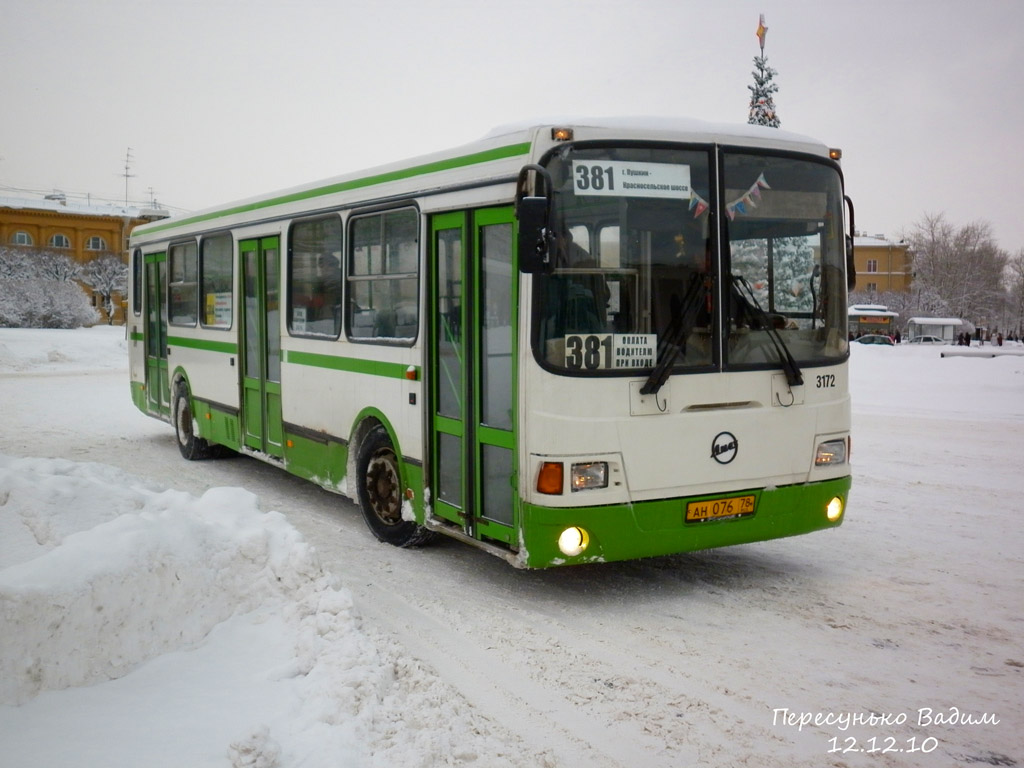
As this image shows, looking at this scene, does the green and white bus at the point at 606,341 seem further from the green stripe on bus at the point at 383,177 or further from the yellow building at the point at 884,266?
the yellow building at the point at 884,266

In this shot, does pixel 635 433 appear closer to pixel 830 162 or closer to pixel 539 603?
pixel 539 603

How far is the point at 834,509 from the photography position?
23.6 feet

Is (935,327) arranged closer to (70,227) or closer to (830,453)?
(70,227)

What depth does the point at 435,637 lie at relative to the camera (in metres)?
6.08

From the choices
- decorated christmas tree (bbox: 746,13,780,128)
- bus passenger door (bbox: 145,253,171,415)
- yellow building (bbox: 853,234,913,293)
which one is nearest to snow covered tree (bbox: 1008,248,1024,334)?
yellow building (bbox: 853,234,913,293)

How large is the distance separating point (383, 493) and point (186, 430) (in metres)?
5.74

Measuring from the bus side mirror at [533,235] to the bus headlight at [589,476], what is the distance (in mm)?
1242

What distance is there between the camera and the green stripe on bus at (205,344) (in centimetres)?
1154

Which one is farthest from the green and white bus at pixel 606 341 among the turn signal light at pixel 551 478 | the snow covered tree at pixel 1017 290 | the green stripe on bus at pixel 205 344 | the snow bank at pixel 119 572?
the snow covered tree at pixel 1017 290

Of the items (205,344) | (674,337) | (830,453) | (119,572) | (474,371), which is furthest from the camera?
(205,344)

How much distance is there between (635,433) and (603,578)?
1.53 metres

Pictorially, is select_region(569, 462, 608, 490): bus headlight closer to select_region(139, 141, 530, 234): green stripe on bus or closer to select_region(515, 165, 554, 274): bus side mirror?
select_region(515, 165, 554, 274): bus side mirror

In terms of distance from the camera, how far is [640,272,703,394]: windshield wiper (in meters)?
→ 6.36

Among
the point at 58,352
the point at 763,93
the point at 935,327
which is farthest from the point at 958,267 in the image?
the point at 58,352
